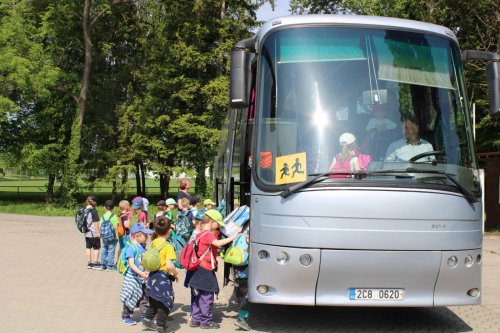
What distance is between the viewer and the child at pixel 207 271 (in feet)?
25.5

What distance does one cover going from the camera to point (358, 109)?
7.20 meters

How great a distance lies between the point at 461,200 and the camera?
23.5 feet

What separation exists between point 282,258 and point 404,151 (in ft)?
5.96

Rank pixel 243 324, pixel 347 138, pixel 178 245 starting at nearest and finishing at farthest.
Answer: pixel 347 138 → pixel 243 324 → pixel 178 245

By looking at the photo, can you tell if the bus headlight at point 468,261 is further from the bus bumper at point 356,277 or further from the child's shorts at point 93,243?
the child's shorts at point 93,243

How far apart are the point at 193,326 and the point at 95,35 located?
3939 cm

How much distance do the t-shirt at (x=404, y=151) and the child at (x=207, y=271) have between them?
7.04ft

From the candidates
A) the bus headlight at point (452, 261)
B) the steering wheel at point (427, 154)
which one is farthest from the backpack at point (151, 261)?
the bus headlight at point (452, 261)

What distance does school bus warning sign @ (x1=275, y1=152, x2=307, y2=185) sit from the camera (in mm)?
6988

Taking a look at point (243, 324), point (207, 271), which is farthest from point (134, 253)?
point (243, 324)

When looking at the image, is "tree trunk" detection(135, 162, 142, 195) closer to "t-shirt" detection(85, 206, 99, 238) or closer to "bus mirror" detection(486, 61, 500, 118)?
"t-shirt" detection(85, 206, 99, 238)

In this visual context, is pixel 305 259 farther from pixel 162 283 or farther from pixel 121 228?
pixel 121 228

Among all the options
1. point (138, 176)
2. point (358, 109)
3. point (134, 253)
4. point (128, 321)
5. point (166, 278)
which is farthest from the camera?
point (138, 176)

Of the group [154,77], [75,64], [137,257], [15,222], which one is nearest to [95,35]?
[75,64]
